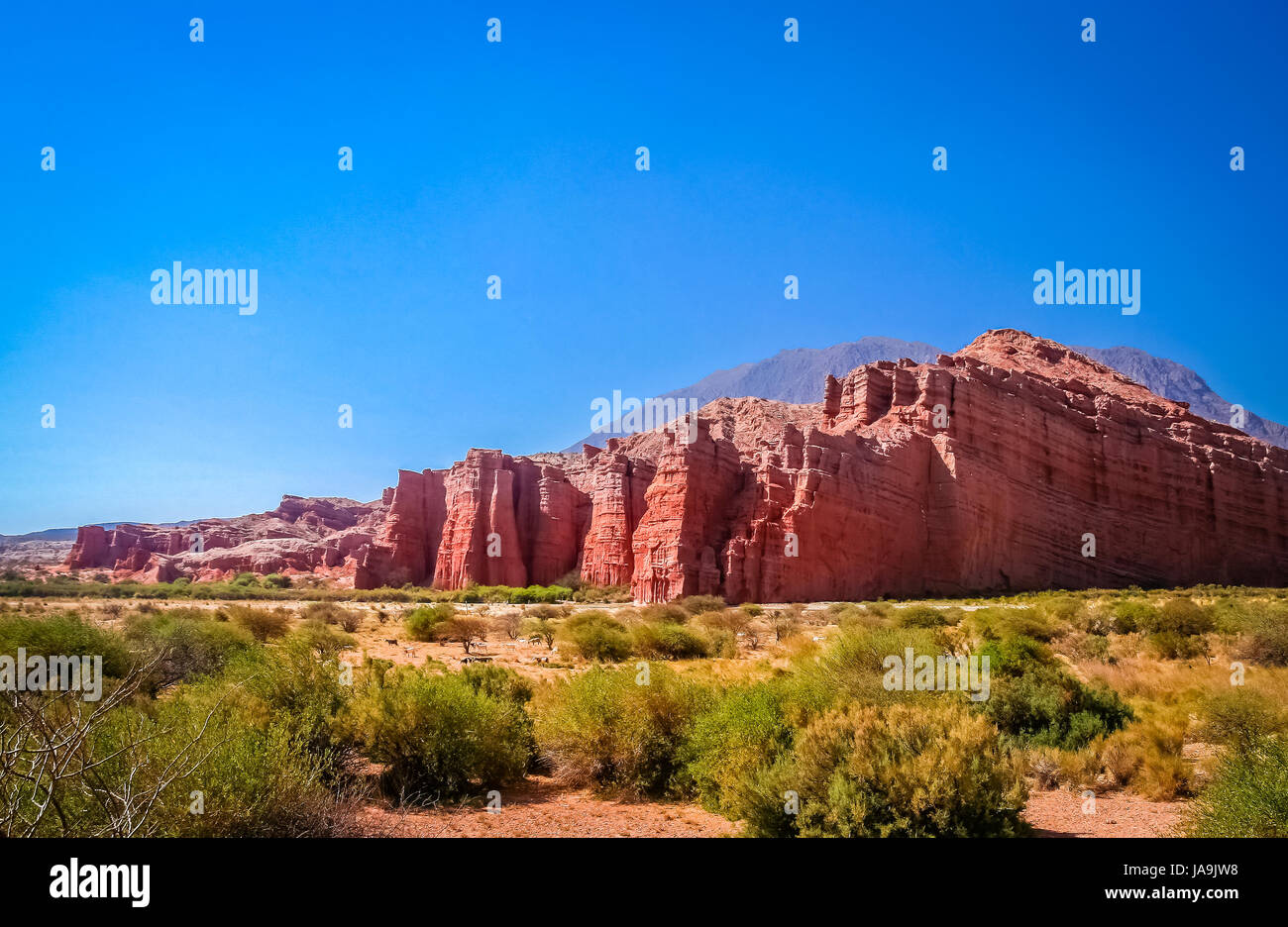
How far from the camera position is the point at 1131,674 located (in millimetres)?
16016

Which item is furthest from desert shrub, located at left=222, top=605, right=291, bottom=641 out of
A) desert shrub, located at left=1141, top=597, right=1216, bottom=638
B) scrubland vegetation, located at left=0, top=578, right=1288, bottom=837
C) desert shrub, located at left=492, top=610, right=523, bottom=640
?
desert shrub, located at left=1141, top=597, right=1216, bottom=638

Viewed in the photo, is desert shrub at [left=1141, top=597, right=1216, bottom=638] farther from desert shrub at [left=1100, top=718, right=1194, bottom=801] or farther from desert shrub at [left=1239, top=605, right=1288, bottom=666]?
desert shrub at [left=1100, top=718, right=1194, bottom=801]

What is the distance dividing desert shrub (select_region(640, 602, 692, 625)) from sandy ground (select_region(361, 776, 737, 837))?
22997mm

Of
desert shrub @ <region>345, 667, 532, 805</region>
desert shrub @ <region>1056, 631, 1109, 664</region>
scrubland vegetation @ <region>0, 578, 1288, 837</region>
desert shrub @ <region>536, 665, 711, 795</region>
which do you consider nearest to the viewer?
scrubland vegetation @ <region>0, 578, 1288, 837</region>

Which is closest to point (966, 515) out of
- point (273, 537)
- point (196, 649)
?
point (196, 649)

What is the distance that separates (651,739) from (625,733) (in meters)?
0.36

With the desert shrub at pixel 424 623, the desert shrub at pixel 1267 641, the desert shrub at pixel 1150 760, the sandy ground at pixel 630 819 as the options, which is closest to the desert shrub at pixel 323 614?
the desert shrub at pixel 424 623

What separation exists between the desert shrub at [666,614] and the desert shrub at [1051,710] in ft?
69.1

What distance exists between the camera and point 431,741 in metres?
9.59

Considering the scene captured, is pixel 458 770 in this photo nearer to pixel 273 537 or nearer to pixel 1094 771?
pixel 1094 771

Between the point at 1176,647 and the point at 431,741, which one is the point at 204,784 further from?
the point at 1176,647

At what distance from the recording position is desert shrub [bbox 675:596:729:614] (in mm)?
39469

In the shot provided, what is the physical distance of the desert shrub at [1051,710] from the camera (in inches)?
443

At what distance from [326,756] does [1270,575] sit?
237 feet
